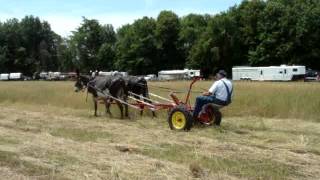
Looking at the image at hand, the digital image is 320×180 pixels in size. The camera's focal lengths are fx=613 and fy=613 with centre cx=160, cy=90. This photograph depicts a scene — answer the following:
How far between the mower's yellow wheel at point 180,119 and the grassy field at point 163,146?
33cm

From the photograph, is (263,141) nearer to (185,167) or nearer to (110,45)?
(185,167)

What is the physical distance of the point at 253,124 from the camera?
17359 millimetres

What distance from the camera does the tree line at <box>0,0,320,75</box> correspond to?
89.6m

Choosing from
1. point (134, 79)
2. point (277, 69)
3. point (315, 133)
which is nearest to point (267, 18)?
point (277, 69)

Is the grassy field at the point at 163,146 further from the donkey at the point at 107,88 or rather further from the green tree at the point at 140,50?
the green tree at the point at 140,50

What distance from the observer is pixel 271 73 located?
81.5m

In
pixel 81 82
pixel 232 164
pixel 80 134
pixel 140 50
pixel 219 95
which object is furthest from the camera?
pixel 140 50

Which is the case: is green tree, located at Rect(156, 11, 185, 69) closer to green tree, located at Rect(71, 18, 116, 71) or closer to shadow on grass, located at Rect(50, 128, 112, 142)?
green tree, located at Rect(71, 18, 116, 71)

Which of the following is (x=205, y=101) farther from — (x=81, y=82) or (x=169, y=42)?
A: (x=169, y=42)

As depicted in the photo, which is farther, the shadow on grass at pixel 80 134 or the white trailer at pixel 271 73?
the white trailer at pixel 271 73

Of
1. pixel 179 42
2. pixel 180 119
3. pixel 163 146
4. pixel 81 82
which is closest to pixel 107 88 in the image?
pixel 81 82

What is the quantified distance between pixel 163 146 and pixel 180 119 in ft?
10.8

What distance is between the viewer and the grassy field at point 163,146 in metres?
9.89

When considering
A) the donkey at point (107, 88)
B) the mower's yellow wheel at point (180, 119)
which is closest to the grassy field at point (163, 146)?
the mower's yellow wheel at point (180, 119)
